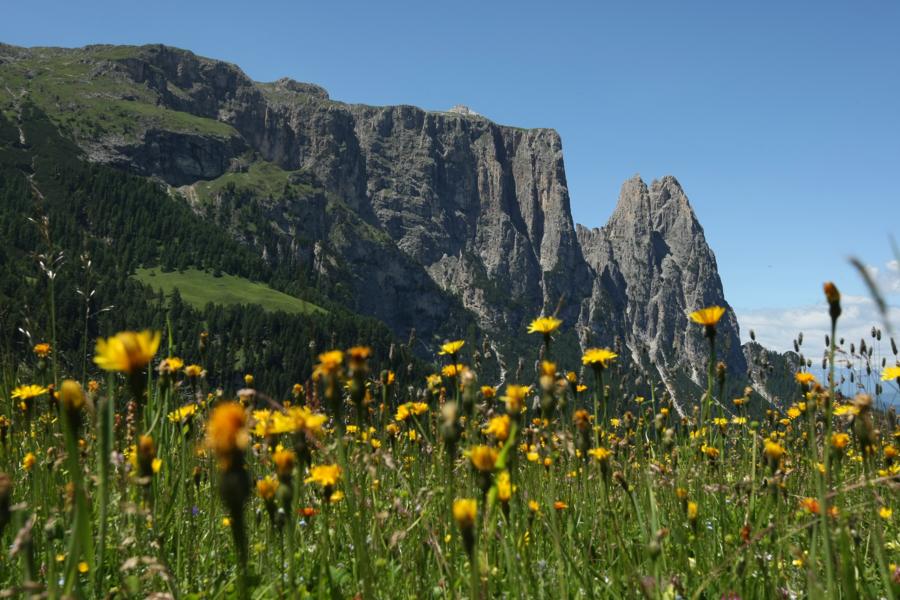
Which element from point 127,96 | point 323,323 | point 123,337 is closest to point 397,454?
point 123,337

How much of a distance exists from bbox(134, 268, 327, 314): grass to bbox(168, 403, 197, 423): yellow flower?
12648cm

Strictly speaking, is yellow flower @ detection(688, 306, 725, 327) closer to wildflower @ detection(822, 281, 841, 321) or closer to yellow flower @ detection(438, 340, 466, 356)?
wildflower @ detection(822, 281, 841, 321)

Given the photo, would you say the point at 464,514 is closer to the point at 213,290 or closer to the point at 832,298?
the point at 832,298

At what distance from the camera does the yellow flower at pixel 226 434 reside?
118cm

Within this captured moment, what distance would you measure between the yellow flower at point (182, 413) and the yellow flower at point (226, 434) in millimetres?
1894

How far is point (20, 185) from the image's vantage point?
13888 cm

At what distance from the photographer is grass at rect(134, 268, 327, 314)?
12988cm

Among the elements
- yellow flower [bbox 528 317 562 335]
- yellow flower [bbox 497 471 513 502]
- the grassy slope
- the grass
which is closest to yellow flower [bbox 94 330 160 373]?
yellow flower [bbox 497 471 513 502]

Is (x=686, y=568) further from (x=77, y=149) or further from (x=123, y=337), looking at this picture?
(x=77, y=149)

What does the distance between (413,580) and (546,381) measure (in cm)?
122

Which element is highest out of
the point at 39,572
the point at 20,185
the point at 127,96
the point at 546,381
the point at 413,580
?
the point at 127,96

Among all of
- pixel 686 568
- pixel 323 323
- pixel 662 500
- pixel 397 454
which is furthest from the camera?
pixel 323 323

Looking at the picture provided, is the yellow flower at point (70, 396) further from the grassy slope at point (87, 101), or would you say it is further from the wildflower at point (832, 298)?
the grassy slope at point (87, 101)

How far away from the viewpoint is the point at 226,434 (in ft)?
3.89
